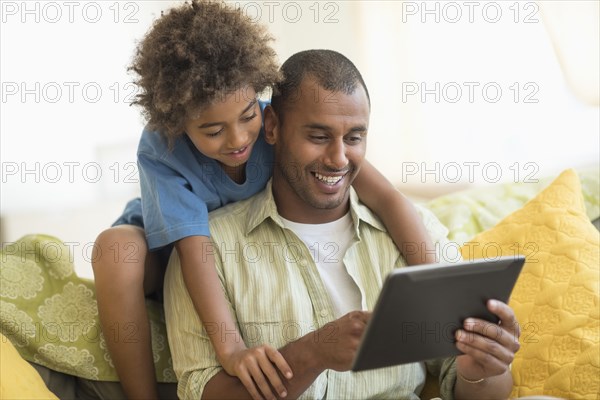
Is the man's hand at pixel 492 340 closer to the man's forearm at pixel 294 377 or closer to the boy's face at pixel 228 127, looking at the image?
the man's forearm at pixel 294 377

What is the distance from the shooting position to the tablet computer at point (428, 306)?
1.23 m

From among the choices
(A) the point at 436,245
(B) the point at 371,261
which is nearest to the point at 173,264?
(B) the point at 371,261

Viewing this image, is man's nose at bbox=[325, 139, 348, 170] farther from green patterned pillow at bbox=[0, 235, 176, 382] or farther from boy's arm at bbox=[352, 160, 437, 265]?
green patterned pillow at bbox=[0, 235, 176, 382]

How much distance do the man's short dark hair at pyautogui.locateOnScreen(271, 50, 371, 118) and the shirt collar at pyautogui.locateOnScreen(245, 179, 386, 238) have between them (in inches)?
7.7

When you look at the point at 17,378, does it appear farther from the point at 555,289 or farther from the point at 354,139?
the point at 555,289

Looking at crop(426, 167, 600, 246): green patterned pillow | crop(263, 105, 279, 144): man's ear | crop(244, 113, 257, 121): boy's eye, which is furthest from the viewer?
crop(426, 167, 600, 246): green patterned pillow

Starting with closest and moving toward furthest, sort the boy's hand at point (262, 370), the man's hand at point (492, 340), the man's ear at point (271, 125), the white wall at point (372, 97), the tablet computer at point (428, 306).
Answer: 1. the tablet computer at point (428, 306)
2. the man's hand at point (492, 340)
3. the boy's hand at point (262, 370)
4. the man's ear at point (271, 125)
5. the white wall at point (372, 97)

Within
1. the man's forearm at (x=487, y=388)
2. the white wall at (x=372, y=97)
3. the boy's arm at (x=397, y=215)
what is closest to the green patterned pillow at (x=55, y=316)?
the boy's arm at (x=397, y=215)

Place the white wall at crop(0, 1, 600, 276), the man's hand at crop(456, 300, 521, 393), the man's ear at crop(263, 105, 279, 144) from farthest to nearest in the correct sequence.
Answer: the white wall at crop(0, 1, 600, 276) → the man's ear at crop(263, 105, 279, 144) → the man's hand at crop(456, 300, 521, 393)

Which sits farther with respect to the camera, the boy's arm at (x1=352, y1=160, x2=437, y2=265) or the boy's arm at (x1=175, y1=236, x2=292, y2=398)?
the boy's arm at (x1=352, y1=160, x2=437, y2=265)

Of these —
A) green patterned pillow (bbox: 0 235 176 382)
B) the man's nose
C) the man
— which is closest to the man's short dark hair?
the man

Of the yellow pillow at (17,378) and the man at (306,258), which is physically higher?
the man at (306,258)

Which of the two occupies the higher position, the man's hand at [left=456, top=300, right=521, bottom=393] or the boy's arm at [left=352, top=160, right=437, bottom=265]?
the boy's arm at [left=352, top=160, right=437, bottom=265]

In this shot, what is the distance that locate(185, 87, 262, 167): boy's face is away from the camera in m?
1.59
